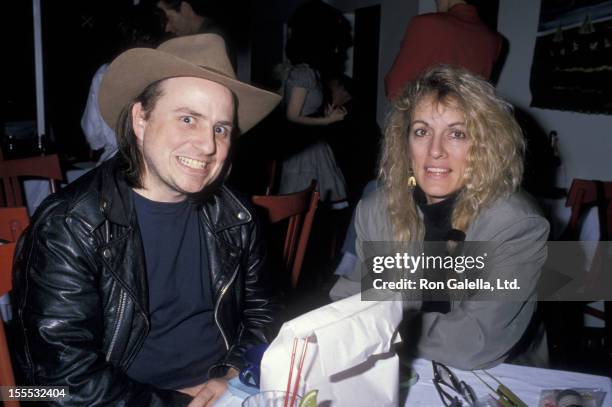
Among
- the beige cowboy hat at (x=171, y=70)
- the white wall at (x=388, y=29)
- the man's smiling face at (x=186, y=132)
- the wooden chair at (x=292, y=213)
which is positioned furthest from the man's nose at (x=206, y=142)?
Answer: the white wall at (x=388, y=29)

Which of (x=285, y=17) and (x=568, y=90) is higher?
(x=285, y=17)

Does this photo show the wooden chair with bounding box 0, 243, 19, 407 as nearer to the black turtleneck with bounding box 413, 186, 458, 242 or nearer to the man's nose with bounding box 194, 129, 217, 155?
the man's nose with bounding box 194, 129, 217, 155

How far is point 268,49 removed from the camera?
20.6 feet

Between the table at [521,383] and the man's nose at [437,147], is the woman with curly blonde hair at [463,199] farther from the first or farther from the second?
the table at [521,383]

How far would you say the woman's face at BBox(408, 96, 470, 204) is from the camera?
Answer: 5.22 ft

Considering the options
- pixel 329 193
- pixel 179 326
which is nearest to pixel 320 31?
pixel 329 193

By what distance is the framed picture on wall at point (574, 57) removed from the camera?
3.37 metres

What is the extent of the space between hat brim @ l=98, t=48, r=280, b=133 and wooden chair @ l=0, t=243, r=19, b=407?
20.6 inches

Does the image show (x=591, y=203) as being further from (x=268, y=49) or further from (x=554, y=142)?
(x=268, y=49)

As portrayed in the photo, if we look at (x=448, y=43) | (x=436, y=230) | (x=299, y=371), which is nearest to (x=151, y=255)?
(x=299, y=371)

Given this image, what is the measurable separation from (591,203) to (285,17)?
16.1 feet

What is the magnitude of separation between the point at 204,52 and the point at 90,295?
686 mm

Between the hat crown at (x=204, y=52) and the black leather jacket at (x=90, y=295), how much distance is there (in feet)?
1.16

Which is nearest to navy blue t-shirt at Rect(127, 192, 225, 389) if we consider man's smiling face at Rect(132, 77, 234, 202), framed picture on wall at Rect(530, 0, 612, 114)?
man's smiling face at Rect(132, 77, 234, 202)
